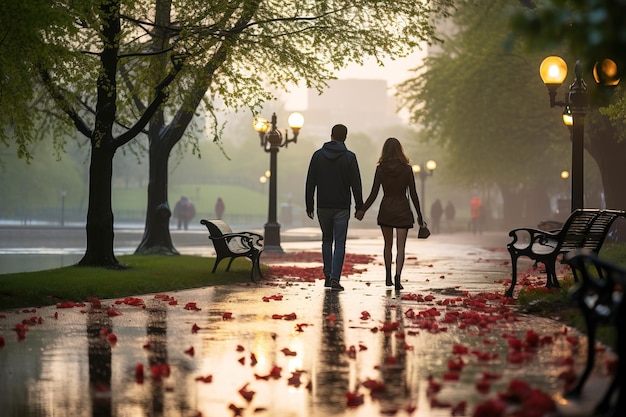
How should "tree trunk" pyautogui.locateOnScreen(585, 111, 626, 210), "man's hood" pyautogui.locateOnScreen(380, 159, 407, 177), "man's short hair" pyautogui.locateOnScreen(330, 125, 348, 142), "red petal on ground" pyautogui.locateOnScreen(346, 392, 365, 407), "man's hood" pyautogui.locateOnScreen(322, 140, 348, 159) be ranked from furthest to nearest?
1. "tree trunk" pyautogui.locateOnScreen(585, 111, 626, 210)
2. "man's hood" pyautogui.locateOnScreen(380, 159, 407, 177)
3. "man's short hair" pyautogui.locateOnScreen(330, 125, 348, 142)
4. "man's hood" pyautogui.locateOnScreen(322, 140, 348, 159)
5. "red petal on ground" pyautogui.locateOnScreen(346, 392, 365, 407)

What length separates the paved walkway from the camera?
6340 mm

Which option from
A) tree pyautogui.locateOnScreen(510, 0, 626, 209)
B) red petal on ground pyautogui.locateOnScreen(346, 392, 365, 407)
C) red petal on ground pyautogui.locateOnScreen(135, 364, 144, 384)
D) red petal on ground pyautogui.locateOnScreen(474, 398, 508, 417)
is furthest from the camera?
red petal on ground pyautogui.locateOnScreen(135, 364, 144, 384)

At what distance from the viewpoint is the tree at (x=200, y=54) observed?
16.3 meters

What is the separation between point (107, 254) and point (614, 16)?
13361 millimetres

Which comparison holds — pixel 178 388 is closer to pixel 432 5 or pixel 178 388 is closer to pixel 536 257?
pixel 536 257

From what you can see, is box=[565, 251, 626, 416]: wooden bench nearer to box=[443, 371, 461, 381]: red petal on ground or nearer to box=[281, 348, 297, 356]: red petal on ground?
box=[443, 371, 461, 381]: red petal on ground

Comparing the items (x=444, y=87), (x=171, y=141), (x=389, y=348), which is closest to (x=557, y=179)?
(x=444, y=87)

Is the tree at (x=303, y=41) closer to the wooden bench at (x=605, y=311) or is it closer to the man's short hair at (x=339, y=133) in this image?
the man's short hair at (x=339, y=133)

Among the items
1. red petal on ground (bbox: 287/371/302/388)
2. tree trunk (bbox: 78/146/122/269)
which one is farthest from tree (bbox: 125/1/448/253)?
red petal on ground (bbox: 287/371/302/388)

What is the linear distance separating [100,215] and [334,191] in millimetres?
4682

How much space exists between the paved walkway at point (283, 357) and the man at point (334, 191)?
1120 mm

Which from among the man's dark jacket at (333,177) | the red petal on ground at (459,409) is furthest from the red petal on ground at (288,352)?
the man's dark jacket at (333,177)

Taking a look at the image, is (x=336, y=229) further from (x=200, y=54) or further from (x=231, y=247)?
(x=200, y=54)

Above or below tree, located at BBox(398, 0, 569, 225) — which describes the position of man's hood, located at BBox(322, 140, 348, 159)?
below
